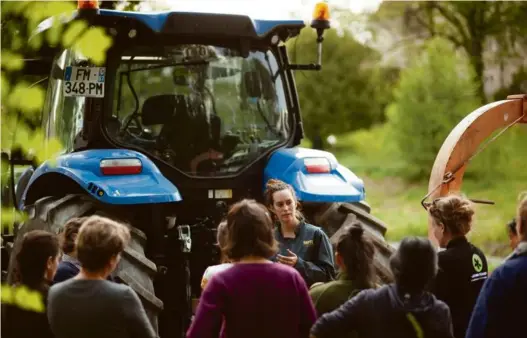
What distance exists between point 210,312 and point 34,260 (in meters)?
0.86

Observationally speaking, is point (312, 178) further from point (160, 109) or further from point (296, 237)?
point (160, 109)

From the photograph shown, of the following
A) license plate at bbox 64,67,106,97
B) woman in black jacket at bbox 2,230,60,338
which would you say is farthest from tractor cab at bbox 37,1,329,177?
woman in black jacket at bbox 2,230,60,338

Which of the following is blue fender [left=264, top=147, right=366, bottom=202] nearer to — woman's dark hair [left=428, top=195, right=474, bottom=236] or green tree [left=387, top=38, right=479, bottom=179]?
woman's dark hair [left=428, top=195, right=474, bottom=236]

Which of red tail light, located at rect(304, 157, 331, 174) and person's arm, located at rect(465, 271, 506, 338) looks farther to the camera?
red tail light, located at rect(304, 157, 331, 174)

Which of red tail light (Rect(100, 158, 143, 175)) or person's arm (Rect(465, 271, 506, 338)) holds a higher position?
red tail light (Rect(100, 158, 143, 175))

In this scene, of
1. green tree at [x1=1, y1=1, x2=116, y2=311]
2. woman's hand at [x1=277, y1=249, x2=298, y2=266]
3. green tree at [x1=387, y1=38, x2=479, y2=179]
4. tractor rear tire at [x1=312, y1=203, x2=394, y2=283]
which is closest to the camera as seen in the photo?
green tree at [x1=1, y1=1, x2=116, y2=311]

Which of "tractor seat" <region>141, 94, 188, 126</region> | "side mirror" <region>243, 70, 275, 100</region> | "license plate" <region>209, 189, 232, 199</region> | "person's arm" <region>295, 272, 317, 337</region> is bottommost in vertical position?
"person's arm" <region>295, 272, 317, 337</region>

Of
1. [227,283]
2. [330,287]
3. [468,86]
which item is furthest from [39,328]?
[468,86]

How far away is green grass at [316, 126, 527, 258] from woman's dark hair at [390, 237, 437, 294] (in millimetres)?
9134

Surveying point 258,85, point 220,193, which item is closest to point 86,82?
point 220,193

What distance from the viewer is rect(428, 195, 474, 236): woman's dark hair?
4.71m

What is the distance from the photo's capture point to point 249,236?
3990 mm

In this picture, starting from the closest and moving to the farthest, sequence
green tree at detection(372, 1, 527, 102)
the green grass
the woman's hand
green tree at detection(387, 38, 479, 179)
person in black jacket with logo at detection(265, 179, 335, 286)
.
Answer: the woman's hand
person in black jacket with logo at detection(265, 179, 335, 286)
the green grass
green tree at detection(387, 38, 479, 179)
green tree at detection(372, 1, 527, 102)

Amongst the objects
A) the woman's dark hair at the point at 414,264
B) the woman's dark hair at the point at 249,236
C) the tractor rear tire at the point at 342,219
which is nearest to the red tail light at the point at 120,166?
the tractor rear tire at the point at 342,219
